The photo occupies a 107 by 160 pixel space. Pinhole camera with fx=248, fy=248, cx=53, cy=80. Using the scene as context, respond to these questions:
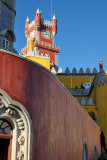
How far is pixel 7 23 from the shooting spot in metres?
13.7

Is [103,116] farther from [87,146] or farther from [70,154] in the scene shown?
[70,154]

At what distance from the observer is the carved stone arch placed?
565 cm

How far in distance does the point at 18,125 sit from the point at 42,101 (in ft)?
4.03

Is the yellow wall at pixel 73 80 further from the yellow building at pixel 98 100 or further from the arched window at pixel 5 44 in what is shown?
the arched window at pixel 5 44

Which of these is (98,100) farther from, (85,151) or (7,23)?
(7,23)

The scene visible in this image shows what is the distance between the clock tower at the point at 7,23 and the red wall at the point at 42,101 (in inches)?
224

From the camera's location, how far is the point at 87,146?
13195 mm

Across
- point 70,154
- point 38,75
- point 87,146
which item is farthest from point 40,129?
point 87,146

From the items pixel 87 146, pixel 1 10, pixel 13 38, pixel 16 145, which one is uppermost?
pixel 1 10

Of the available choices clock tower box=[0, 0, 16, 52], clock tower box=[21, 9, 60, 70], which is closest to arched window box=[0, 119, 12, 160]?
clock tower box=[0, 0, 16, 52]

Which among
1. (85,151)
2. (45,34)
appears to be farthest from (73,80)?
(85,151)

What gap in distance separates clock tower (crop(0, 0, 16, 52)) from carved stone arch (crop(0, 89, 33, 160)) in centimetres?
782

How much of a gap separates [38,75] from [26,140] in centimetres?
180

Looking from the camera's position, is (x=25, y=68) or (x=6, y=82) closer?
(x=6, y=82)
